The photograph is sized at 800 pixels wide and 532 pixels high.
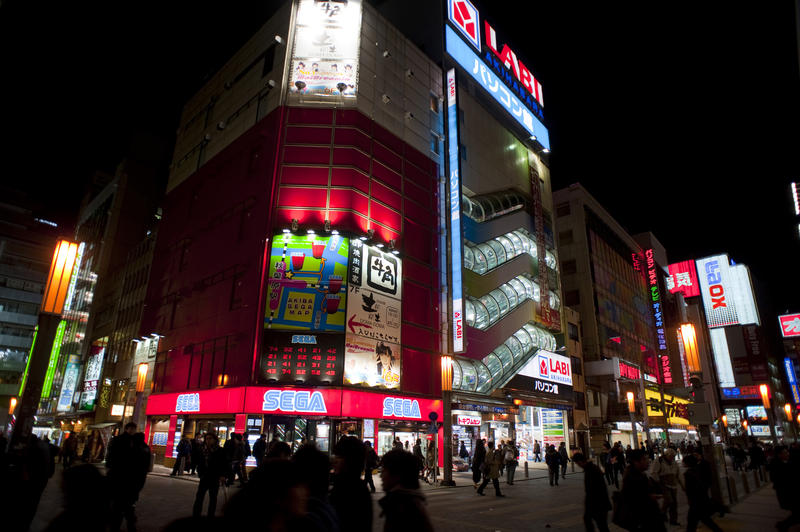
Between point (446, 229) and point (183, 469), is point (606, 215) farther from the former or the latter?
point (183, 469)

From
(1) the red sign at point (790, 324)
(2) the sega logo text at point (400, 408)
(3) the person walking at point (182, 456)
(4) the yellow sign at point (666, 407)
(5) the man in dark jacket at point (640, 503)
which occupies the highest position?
(1) the red sign at point (790, 324)

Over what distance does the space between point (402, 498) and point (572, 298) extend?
169 feet

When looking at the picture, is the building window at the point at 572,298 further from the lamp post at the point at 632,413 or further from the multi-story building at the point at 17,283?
the multi-story building at the point at 17,283

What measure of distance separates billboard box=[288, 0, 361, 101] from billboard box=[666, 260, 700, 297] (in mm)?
79777

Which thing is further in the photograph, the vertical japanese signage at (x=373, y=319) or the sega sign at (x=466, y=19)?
the sega sign at (x=466, y=19)

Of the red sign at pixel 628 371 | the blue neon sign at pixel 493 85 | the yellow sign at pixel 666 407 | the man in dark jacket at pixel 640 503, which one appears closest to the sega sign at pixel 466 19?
the blue neon sign at pixel 493 85

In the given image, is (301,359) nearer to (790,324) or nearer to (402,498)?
(402,498)

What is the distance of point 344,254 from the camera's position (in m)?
23.6

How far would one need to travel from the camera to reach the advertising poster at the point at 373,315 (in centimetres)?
2302

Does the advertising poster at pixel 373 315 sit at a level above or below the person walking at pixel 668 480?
above

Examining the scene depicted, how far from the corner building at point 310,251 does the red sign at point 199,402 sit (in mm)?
102

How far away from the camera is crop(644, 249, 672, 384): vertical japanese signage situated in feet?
198

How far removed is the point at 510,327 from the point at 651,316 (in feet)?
151

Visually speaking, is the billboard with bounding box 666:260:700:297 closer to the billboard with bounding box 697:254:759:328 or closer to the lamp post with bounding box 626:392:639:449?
the billboard with bounding box 697:254:759:328
